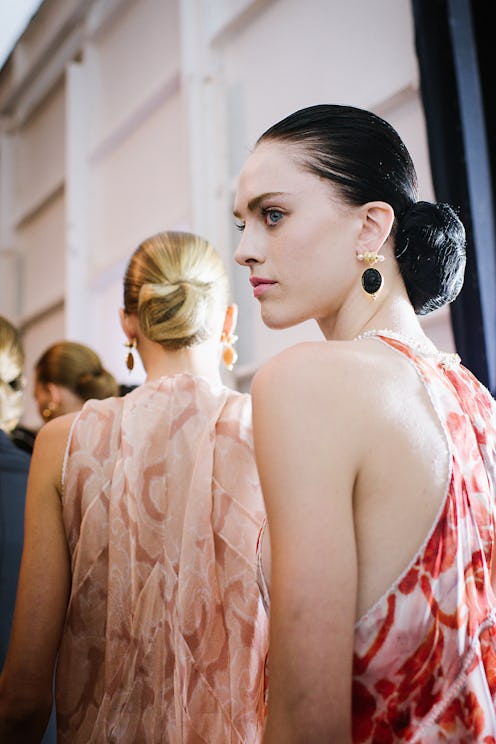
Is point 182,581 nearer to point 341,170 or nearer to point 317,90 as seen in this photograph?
point 341,170

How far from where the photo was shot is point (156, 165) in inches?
179

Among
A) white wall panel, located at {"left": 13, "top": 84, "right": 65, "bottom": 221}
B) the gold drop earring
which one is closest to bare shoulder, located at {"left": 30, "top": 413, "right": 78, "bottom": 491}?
the gold drop earring

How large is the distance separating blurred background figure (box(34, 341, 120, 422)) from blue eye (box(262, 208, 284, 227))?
1.75m

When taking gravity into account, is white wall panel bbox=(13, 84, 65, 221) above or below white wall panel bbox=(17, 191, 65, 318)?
above

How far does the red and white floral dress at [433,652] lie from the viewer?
2.89 ft

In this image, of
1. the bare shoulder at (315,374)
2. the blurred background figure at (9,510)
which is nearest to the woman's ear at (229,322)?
the blurred background figure at (9,510)

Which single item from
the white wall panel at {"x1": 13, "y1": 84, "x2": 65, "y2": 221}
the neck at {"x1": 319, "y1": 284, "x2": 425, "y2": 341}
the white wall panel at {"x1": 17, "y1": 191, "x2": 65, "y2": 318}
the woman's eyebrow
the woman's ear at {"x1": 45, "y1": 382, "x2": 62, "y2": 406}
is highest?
the white wall panel at {"x1": 13, "y1": 84, "x2": 65, "y2": 221}

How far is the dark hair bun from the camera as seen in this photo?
1106 millimetres

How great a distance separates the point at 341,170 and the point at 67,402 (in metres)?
1.89

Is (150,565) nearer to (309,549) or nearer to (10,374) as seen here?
(309,549)

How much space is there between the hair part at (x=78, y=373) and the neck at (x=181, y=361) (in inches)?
42.1

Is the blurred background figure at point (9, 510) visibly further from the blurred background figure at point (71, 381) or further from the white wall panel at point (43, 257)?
the white wall panel at point (43, 257)

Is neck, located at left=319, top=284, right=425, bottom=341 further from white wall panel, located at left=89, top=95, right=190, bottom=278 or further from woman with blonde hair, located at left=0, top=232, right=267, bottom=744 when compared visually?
white wall panel, located at left=89, top=95, right=190, bottom=278

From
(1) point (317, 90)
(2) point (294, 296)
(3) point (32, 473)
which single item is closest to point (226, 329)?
(3) point (32, 473)
